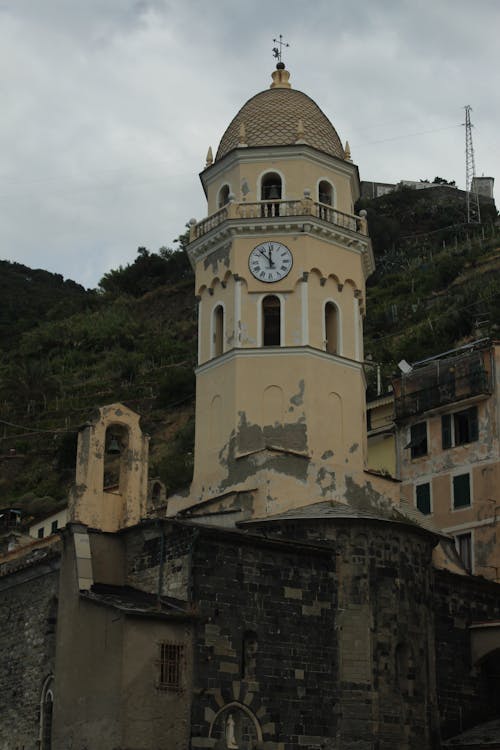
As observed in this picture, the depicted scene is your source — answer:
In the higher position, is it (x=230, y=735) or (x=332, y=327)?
(x=332, y=327)

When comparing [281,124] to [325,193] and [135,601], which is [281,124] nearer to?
[325,193]

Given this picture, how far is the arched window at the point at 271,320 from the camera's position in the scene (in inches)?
1351

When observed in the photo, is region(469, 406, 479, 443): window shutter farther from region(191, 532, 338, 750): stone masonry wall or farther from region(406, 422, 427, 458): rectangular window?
region(191, 532, 338, 750): stone masonry wall

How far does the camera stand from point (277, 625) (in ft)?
92.3

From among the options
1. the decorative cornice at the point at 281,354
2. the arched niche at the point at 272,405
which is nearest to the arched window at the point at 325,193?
the decorative cornice at the point at 281,354

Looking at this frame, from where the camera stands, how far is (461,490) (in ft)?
131

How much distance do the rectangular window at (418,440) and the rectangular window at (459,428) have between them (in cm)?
89

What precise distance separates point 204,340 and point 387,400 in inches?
621

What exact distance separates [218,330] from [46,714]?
12377 millimetres

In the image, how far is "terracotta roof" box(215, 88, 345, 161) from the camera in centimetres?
3606

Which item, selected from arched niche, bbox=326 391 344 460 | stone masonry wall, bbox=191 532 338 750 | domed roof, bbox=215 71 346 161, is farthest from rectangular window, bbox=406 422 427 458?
stone masonry wall, bbox=191 532 338 750

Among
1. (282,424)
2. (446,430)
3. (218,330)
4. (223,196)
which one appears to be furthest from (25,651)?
(446,430)

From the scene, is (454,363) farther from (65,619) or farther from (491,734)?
(65,619)

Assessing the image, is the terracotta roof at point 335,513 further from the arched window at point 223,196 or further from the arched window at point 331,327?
the arched window at point 223,196
